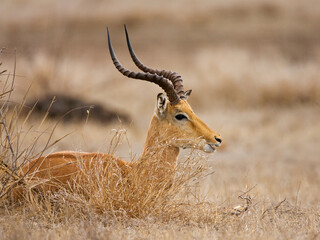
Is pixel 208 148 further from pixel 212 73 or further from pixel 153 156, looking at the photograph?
pixel 212 73

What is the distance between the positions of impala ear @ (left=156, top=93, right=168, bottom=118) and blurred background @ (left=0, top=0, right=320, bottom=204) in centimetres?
56

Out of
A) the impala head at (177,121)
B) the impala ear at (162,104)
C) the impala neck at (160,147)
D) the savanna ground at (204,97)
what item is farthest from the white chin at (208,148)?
the impala ear at (162,104)

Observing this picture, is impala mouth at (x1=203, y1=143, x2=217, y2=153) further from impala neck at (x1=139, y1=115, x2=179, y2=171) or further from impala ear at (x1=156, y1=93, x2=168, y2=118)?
impala ear at (x1=156, y1=93, x2=168, y2=118)

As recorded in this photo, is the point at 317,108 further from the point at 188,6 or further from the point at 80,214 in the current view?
the point at 188,6

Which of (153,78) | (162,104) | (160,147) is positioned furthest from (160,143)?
(153,78)

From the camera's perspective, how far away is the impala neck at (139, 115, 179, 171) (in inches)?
235

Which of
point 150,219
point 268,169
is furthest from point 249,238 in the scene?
point 268,169

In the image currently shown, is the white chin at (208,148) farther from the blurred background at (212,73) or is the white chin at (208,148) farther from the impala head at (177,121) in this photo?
the blurred background at (212,73)

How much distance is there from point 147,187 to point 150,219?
40cm

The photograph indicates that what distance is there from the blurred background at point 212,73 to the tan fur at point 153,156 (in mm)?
181

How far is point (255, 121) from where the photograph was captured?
588 inches

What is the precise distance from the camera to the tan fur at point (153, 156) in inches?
229

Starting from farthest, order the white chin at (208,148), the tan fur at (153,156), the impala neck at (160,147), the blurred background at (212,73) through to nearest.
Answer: the blurred background at (212,73) → the white chin at (208,148) → the impala neck at (160,147) → the tan fur at (153,156)

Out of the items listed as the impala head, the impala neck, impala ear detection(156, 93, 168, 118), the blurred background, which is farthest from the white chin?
the blurred background
